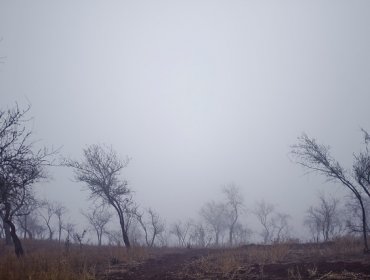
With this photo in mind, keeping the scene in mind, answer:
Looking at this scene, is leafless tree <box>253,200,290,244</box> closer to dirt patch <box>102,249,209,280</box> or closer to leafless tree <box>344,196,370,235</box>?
leafless tree <box>344,196,370,235</box>

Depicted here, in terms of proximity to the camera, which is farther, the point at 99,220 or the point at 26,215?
the point at 99,220

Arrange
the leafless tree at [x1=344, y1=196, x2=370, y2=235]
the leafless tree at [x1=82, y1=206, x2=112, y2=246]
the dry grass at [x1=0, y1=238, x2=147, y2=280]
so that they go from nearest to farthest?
1. the dry grass at [x1=0, y1=238, x2=147, y2=280]
2. the leafless tree at [x1=344, y1=196, x2=370, y2=235]
3. the leafless tree at [x1=82, y1=206, x2=112, y2=246]

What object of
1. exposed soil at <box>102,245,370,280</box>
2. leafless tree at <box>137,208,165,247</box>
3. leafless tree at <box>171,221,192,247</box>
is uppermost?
exposed soil at <box>102,245,370,280</box>

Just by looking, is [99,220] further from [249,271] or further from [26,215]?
[249,271]

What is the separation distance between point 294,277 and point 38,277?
9439mm

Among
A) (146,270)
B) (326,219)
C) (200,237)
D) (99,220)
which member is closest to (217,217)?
(200,237)

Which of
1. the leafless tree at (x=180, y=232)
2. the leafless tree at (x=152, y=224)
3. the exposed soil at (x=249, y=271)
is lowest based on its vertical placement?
the leafless tree at (x=180, y=232)

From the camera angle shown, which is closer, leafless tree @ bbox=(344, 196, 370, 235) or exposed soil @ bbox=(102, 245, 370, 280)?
exposed soil @ bbox=(102, 245, 370, 280)

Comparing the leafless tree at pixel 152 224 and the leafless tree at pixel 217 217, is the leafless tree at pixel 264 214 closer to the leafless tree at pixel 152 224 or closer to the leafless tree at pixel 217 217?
the leafless tree at pixel 217 217

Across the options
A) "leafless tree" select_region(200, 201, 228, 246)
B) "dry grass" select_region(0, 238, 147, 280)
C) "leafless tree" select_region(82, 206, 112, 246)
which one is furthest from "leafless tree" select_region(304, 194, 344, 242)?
"leafless tree" select_region(82, 206, 112, 246)

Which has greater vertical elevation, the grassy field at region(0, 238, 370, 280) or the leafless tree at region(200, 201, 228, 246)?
the grassy field at region(0, 238, 370, 280)

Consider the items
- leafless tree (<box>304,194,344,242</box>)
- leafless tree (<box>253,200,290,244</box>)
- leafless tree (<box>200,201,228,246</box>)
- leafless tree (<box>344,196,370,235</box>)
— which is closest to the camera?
leafless tree (<box>344,196,370,235</box>)

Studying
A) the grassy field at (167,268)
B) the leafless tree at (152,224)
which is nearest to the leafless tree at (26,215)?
the grassy field at (167,268)

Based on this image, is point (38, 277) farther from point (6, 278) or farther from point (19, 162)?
point (19, 162)
